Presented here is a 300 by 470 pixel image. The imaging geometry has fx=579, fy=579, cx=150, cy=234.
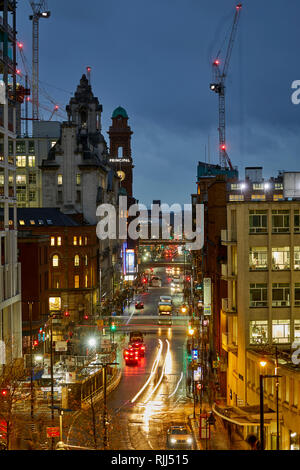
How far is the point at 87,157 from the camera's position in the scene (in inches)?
4063

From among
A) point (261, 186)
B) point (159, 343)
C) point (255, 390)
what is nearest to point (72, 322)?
point (159, 343)

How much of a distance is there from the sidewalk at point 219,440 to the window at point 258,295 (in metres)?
8.87

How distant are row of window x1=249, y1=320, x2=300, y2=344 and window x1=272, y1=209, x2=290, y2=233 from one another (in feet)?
21.7

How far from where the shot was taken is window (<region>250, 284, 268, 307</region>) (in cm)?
4153

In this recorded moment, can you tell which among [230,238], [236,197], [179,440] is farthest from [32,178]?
[179,440]

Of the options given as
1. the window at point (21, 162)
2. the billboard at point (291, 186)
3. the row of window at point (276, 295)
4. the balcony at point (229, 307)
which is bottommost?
the balcony at point (229, 307)

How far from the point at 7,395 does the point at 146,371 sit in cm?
A: 2490

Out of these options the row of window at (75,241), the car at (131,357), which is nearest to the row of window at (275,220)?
the car at (131,357)

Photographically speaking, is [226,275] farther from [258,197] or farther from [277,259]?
[258,197]

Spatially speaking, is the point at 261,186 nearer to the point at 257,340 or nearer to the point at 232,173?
the point at 257,340

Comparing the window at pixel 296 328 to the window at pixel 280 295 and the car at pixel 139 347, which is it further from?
the car at pixel 139 347

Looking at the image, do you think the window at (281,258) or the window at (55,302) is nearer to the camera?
the window at (281,258)

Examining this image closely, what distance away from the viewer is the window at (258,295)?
4153 centimetres

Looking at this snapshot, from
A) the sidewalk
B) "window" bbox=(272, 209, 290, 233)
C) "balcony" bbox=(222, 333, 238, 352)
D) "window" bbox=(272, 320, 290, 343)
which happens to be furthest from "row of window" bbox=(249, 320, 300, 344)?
"window" bbox=(272, 209, 290, 233)
